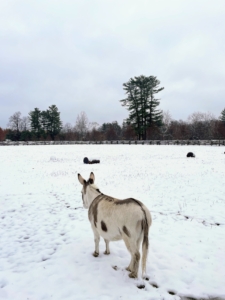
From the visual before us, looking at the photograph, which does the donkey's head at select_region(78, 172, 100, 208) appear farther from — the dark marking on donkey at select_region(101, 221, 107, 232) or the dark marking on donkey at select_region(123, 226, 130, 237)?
the dark marking on donkey at select_region(123, 226, 130, 237)

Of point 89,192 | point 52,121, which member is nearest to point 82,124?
point 52,121

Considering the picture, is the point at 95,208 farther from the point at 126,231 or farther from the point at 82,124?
the point at 82,124

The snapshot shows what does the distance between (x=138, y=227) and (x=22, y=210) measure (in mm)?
5944

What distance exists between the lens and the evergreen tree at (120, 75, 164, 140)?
2269 inches

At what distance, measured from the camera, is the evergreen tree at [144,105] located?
5762 cm

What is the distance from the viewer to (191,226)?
6223 millimetres

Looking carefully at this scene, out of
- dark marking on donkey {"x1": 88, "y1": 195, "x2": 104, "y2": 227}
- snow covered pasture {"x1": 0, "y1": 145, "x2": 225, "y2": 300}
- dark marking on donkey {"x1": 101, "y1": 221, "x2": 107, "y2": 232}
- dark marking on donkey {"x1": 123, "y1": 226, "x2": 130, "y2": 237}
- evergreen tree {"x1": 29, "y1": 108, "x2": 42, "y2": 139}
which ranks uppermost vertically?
evergreen tree {"x1": 29, "y1": 108, "x2": 42, "y2": 139}

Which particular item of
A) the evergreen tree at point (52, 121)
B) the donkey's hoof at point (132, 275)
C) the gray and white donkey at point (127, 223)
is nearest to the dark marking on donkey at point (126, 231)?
the gray and white donkey at point (127, 223)

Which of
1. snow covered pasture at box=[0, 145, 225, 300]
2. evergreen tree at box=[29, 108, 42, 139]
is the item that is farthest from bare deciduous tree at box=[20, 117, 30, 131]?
snow covered pasture at box=[0, 145, 225, 300]

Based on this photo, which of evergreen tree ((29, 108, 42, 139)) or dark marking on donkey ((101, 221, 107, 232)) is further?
evergreen tree ((29, 108, 42, 139))

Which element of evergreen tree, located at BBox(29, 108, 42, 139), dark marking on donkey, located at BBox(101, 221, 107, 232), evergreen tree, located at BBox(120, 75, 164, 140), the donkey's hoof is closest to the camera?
the donkey's hoof

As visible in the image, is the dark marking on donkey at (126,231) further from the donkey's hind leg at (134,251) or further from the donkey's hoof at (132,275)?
the donkey's hoof at (132,275)

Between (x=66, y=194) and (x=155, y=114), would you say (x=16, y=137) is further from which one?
(x=66, y=194)

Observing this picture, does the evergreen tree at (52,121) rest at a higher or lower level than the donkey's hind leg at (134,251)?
higher
